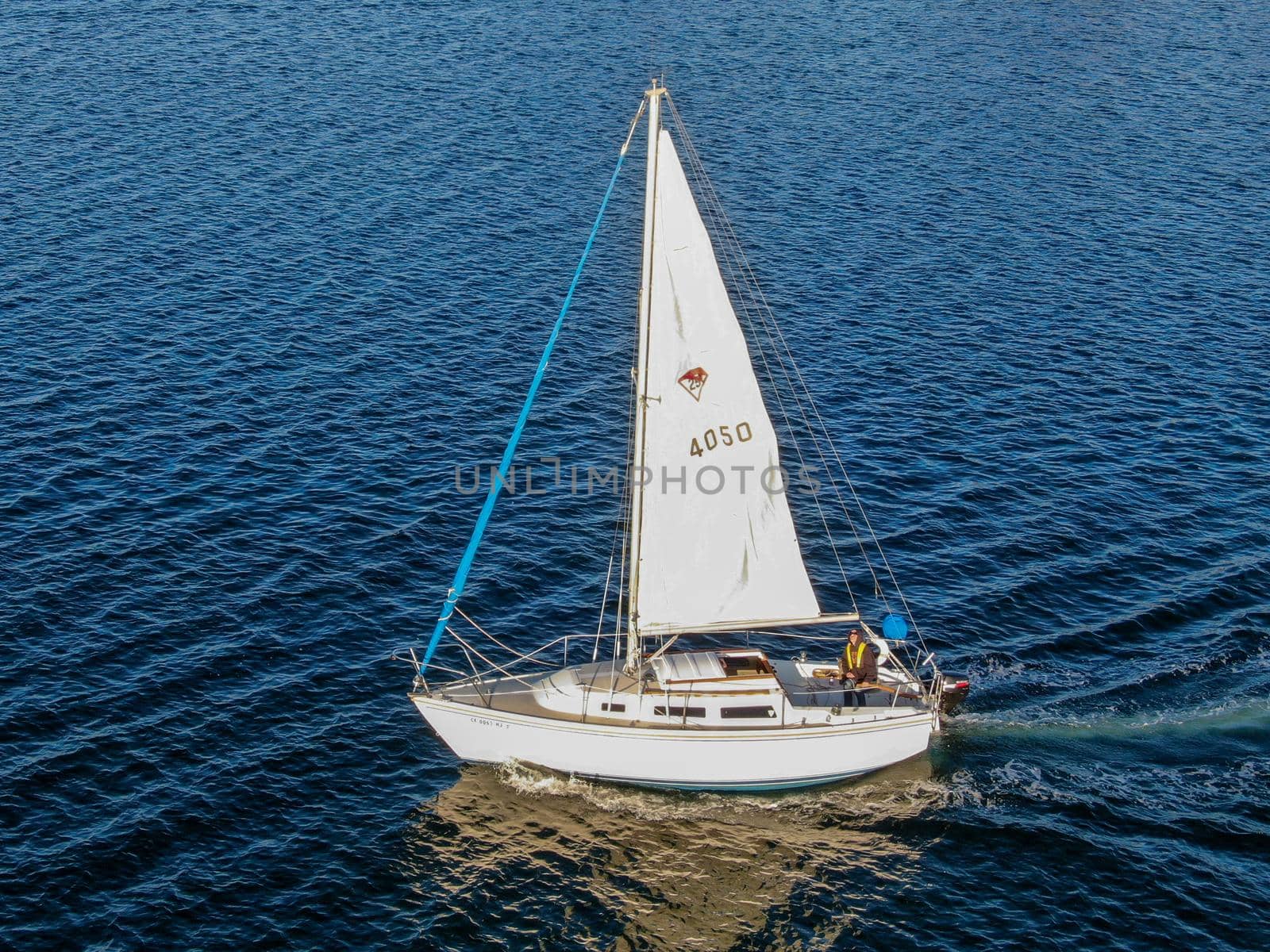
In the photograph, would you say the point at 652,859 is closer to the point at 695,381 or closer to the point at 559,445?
the point at 695,381

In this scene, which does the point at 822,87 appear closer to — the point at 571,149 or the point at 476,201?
the point at 571,149

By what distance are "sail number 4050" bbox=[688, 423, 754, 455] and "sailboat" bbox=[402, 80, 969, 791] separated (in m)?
0.04

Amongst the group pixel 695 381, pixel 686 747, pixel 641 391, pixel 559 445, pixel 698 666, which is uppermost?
pixel 695 381

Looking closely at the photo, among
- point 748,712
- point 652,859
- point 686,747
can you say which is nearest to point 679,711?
point 686,747

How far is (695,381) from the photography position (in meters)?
47.2

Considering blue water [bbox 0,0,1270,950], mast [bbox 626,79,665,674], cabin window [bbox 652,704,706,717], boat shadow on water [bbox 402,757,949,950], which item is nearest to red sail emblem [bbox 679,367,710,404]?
mast [bbox 626,79,665,674]

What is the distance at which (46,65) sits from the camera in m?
117

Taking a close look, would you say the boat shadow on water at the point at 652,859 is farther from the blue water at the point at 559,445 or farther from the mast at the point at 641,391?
the mast at the point at 641,391

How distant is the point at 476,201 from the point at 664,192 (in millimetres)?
58823

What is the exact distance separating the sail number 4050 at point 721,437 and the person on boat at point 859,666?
8.90m

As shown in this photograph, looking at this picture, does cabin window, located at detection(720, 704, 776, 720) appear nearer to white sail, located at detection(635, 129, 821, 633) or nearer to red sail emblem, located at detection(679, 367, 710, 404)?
white sail, located at detection(635, 129, 821, 633)

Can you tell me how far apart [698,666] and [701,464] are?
25.3 feet

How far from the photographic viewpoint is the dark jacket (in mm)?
51531

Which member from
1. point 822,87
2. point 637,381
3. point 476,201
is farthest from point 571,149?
point 637,381
